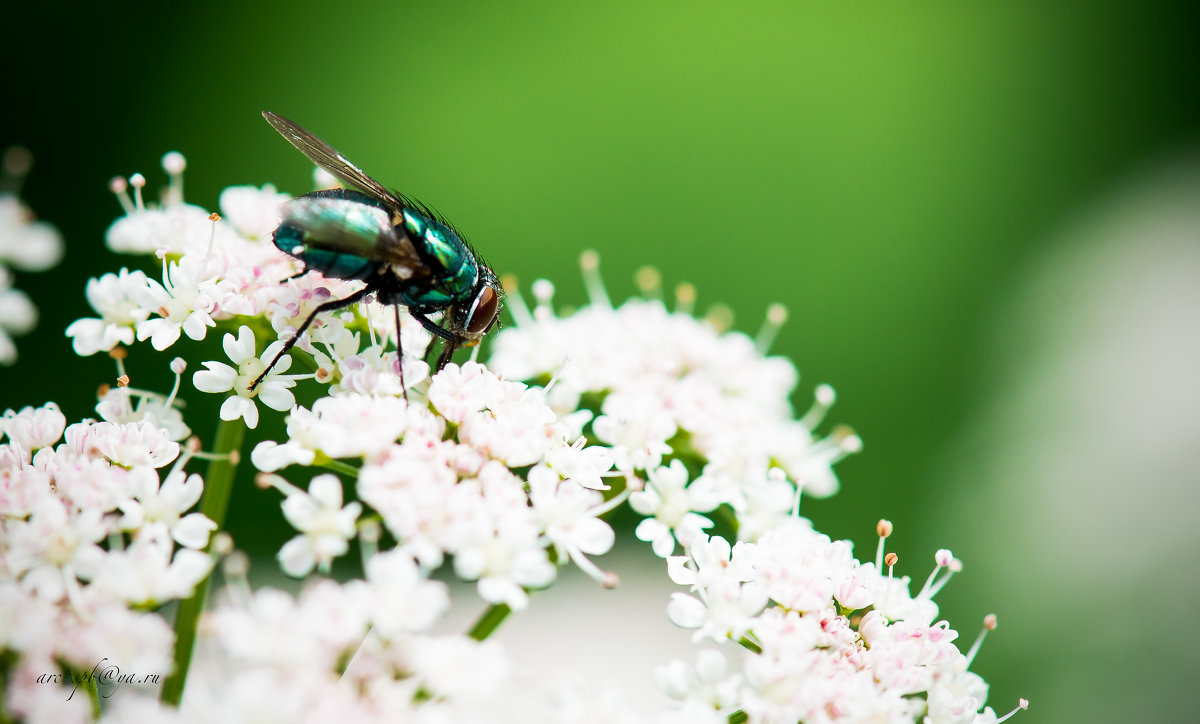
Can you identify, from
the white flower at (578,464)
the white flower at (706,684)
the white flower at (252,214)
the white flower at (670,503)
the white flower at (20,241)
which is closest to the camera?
the white flower at (706,684)

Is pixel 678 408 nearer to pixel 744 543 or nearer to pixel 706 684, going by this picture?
pixel 744 543

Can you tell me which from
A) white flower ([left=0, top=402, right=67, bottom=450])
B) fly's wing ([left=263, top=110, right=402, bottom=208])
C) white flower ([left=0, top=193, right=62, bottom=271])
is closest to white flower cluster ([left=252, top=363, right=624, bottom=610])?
white flower ([left=0, top=402, right=67, bottom=450])

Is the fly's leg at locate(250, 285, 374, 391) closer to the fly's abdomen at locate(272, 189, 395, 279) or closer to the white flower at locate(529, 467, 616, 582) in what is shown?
the fly's abdomen at locate(272, 189, 395, 279)

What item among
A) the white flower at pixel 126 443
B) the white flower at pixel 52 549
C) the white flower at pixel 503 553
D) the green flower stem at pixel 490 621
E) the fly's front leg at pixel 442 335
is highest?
the fly's front leg at pixel 442 335

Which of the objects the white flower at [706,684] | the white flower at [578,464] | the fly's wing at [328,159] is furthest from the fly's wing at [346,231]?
the white flower at [706,684]

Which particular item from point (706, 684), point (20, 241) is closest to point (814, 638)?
point (706, 684)

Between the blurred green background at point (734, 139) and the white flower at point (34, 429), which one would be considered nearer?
the white flower at point (34, 429)

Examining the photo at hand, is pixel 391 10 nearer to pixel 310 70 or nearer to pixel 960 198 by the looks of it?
pixel 310 70

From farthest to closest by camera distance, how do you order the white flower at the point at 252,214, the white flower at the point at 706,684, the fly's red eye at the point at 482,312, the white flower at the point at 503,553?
the white flower at the point at 252,214 < the fly's red eye at the point at 482,312 < the white flower at the point at 706,684 < the white flower at the point at 503,553

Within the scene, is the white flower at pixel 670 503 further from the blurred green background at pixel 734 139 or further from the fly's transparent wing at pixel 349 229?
the blurred green background at pixel 734 139
